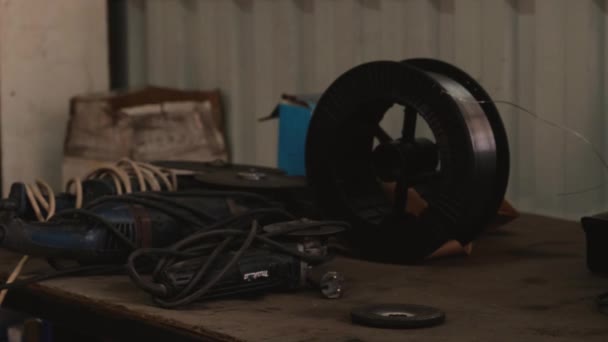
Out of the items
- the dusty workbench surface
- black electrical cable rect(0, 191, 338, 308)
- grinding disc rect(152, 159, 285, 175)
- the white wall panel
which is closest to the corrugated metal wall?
the white wall panel

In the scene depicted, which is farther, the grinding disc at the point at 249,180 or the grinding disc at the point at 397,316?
the grinding disc at the point at 249,180

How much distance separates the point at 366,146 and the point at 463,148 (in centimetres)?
24

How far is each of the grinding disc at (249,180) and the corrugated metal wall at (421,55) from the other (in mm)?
515

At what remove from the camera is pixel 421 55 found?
2.06 m

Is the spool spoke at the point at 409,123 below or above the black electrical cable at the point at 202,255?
above

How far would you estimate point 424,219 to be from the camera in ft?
4.52

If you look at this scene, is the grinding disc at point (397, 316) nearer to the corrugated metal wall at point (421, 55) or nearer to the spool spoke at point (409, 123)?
the spool spoke at point (409, 123)

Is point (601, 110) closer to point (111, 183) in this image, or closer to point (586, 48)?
point (586, 48)

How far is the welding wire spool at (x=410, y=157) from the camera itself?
1344mm

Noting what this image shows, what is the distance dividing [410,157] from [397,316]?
0.38 meters

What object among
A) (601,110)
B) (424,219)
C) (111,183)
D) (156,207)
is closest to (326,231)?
(424,219)

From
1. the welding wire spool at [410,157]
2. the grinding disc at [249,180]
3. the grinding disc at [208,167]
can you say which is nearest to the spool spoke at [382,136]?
the welding wire spool at [410,157]

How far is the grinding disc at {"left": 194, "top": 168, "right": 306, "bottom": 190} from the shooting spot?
1554 millimetres

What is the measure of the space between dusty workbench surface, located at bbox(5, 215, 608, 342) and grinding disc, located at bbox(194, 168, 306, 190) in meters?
0.18
